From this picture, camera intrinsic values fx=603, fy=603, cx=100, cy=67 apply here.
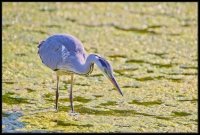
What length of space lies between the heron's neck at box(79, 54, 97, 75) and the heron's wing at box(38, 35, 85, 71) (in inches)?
5.8

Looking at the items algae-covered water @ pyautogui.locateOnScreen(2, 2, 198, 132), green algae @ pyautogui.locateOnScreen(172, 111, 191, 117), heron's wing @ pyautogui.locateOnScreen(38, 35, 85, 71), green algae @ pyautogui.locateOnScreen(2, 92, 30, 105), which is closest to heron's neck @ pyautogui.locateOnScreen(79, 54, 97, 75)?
heron's wing @ pyautogui.locateOnScreen(38, 35, 85, 71)

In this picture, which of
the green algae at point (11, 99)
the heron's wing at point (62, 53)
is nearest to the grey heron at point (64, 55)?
the heron's wing at point (62, 53)

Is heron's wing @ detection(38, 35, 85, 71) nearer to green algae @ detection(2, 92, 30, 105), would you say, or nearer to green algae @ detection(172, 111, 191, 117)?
green algae @ detection(2, 92, 30, 105)

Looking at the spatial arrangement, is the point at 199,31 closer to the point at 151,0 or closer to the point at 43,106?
the point at 151,0

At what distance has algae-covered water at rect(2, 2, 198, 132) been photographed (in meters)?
5.07

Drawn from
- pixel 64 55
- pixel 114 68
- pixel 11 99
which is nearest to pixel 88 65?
pixel 64 55

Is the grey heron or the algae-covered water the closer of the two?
the algae-covered water

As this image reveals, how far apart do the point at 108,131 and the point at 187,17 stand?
458 centimetres

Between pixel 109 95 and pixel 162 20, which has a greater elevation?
pixel 162 20

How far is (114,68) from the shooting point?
6684 millimetres

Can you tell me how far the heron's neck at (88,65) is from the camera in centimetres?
495

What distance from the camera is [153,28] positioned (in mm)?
8414

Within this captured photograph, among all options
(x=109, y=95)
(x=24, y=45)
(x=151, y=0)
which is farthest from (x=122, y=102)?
(x=151, y=0)

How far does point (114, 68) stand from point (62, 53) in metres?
1.42
